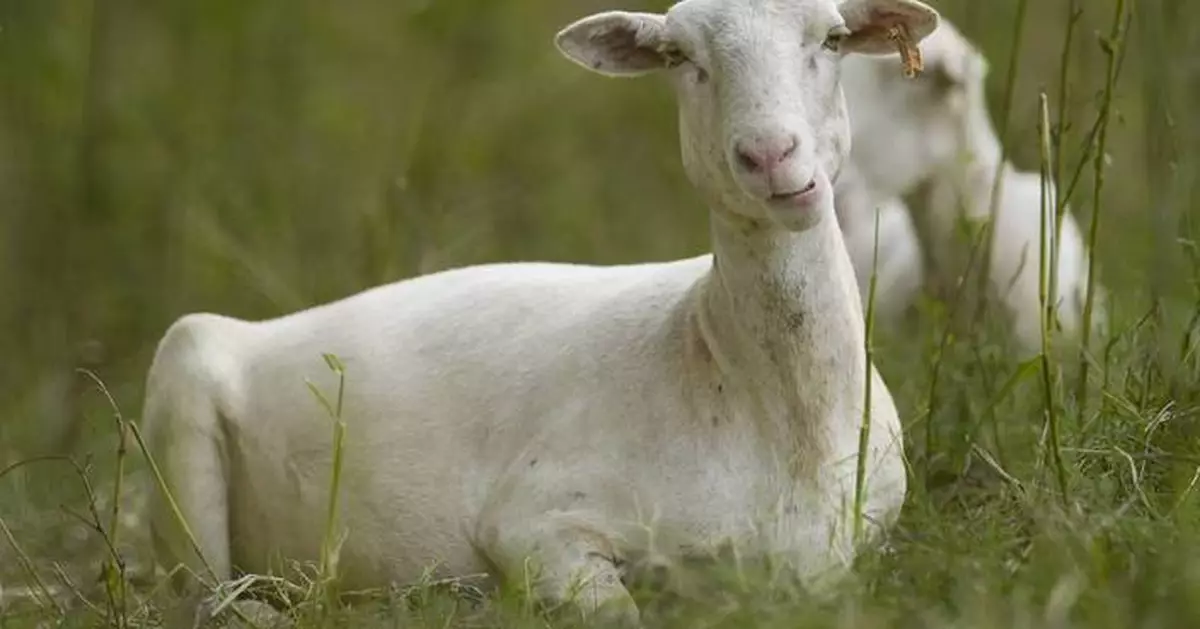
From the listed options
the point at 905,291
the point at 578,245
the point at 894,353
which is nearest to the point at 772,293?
the point at 894,353

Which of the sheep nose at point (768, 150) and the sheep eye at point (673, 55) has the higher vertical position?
the sheep eye at point (673, 55)

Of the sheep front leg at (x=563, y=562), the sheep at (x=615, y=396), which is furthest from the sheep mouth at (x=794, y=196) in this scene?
the sheep front leg at (x=563, y=562)

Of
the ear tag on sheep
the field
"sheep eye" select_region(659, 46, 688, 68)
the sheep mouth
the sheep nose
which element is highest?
"sheep eye" select_region(659, 46, 688, 68)

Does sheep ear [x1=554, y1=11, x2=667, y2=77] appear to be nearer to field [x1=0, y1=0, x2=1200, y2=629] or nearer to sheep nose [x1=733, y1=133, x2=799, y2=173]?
sheep nose [x1=733, y1=133, x2=799, y2=173]

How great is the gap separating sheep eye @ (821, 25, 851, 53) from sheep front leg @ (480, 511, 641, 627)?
992 mm

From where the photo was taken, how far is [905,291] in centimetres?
749

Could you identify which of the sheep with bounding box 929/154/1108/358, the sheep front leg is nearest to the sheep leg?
the sheep front leg

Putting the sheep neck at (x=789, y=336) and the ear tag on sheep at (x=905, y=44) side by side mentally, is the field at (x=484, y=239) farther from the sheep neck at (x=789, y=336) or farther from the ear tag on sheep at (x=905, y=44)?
the ear tag on sheep at (x=905, y=44)

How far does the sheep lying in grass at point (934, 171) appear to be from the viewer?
23.5 ft

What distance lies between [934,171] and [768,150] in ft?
10.2

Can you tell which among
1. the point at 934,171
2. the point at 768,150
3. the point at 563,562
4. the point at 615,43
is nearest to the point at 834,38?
the point at 768,150

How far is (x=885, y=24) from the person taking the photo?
473cm

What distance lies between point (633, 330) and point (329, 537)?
83 centimetres

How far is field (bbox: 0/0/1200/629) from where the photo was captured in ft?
14.4
